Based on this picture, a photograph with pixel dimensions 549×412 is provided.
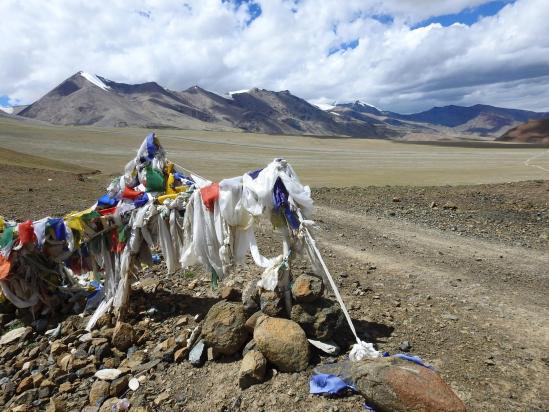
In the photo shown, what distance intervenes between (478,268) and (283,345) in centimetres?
568

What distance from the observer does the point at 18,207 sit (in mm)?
15602

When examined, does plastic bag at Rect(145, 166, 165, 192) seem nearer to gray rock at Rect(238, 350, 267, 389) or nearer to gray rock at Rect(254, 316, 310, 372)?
gray rock at Rect(254, 316, 310, 372)

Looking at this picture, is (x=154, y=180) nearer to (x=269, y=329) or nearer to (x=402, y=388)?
(x=269, y=329)

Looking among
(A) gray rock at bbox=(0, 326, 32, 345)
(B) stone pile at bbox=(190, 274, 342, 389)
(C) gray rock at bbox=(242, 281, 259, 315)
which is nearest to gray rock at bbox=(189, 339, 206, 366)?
(B) stone pile at bbox=(190, 274, 342, 389)

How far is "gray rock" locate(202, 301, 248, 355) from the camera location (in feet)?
17.9

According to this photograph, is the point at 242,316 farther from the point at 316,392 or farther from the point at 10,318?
the point at 10,318

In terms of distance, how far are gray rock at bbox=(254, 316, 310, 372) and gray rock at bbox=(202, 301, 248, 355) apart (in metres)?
0.42

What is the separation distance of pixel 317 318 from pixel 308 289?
374 mm

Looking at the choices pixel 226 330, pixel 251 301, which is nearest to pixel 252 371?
pixel 226 330

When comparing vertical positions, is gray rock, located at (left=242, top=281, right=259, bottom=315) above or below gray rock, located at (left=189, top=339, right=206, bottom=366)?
above

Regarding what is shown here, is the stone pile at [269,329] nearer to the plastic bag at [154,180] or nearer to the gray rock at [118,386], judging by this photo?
the gray rock at [118,386]

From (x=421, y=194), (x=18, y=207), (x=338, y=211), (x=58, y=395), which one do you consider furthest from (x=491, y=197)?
(x=18, y=207)

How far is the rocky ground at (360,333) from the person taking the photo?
488 cm

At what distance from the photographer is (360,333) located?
230 inches
